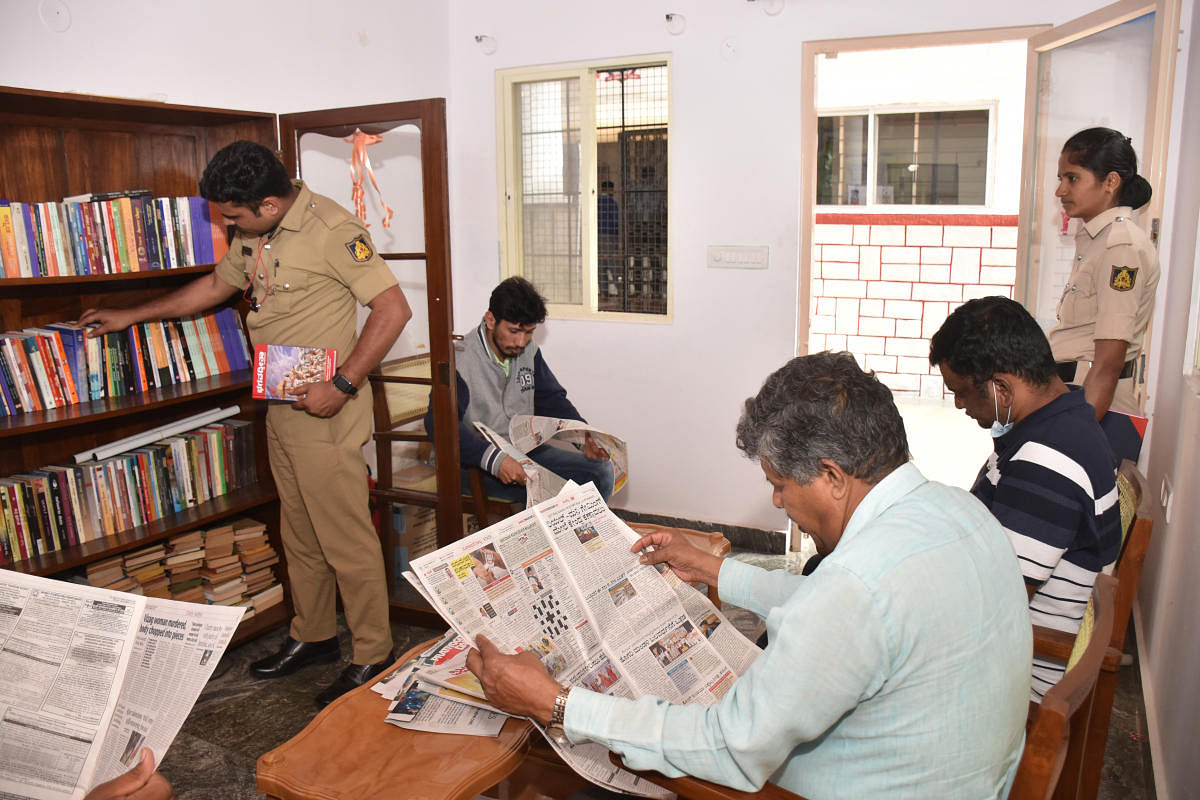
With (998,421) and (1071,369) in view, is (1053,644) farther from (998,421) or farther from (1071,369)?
(1071,369)

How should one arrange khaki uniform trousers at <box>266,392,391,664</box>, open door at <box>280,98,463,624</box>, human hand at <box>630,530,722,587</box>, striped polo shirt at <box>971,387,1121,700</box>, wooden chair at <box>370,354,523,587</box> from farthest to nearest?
wooden chair at <box>370,354,523,587</box>, open door at <box>280,98,463,624</box>, khaki uniform trousers at <box>266,392,391,664</box>, human hand at <box>630,530,722,587</box>, striped polo shirt at <box>971,387,1121,700</box>

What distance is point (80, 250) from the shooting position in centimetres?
260

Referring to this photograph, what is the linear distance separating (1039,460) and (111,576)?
2722 millimetres

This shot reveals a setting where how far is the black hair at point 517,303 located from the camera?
10.1 ft

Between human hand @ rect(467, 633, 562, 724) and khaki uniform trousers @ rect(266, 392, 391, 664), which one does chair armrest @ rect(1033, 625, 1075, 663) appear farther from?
khaki uniform trousers @ rect(266, 392, 391, 664)

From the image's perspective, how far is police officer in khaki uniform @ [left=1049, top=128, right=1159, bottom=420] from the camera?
2691 millimetres

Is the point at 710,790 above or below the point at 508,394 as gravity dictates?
below

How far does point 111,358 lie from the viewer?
2766 mm

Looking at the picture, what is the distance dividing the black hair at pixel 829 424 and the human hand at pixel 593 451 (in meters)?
2.21

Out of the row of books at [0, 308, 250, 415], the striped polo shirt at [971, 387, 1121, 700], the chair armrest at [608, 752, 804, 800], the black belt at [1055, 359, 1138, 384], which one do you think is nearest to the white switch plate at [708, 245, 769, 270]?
the black belt at [1055, 359, 1138, 384]

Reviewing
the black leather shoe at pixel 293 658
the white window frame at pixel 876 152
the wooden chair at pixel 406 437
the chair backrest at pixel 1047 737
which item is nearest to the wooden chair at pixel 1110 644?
the chair backrest at pixel 1047 737

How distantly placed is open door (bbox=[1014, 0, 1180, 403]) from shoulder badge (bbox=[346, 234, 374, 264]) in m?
2.63

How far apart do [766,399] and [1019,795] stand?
604 millimetres

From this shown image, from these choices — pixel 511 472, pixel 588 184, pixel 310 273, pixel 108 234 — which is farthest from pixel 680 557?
pixel 588 184
